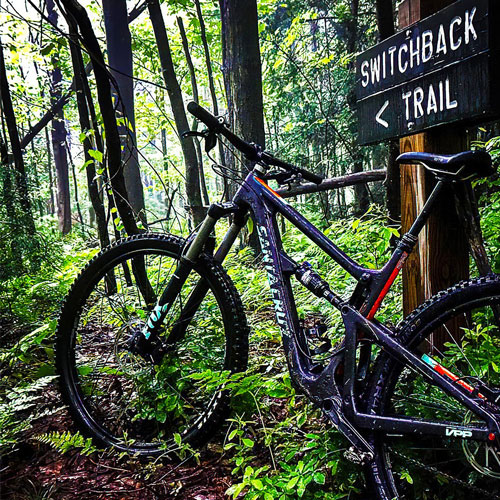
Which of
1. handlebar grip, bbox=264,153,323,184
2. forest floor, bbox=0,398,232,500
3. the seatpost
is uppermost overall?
handlebar grip, bbox=264,153,323,184

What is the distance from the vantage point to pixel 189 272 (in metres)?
2.46

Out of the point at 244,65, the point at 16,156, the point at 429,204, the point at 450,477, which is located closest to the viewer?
the point at 450,477

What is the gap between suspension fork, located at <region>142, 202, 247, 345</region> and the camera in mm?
2373

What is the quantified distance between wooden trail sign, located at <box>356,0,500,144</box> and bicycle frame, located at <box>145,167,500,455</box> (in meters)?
0.33

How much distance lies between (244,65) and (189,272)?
11.1 ft

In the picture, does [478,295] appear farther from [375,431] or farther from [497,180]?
[497,180]

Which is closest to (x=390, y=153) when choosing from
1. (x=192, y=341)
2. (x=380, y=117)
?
(x=380, y=117)

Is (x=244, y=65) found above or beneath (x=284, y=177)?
above

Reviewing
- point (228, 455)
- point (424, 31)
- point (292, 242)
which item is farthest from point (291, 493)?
point (292, 242)

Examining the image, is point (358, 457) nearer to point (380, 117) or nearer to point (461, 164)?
point (461, 164)

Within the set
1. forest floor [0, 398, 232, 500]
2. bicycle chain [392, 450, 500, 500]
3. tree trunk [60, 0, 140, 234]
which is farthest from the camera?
tree trunk [60, 0, 140, 234]

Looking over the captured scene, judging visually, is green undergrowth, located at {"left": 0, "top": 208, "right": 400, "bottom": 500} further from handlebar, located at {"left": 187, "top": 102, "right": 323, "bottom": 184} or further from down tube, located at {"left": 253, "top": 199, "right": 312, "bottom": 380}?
handlebar, located at {"left": 187, "top": 102, "right": 323, "bottom": 184}

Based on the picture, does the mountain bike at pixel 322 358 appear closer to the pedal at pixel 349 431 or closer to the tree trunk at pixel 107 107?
the pedal at pixel 349 431

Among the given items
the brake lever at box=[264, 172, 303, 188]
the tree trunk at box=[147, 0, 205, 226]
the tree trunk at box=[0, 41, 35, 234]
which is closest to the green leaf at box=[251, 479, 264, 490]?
the brake lever at box=[264, 172, 303, 188]
